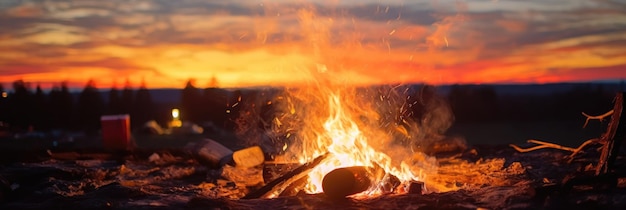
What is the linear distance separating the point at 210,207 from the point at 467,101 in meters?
33.3

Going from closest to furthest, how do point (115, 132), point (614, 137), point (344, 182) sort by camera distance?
point (614, 137) → point (344, 182) → point (115, 132)

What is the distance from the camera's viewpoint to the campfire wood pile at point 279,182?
19.8ft

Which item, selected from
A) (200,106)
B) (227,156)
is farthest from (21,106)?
(227,156)

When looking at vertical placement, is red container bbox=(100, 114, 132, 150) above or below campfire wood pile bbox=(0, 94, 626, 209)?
above

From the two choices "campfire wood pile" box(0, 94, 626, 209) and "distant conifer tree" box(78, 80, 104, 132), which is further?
"distant conifer tree" box(78, 80, 104, 132)

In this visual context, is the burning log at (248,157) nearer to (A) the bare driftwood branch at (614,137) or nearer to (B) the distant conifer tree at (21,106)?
(A) the bare driftwood branch at (614,137)

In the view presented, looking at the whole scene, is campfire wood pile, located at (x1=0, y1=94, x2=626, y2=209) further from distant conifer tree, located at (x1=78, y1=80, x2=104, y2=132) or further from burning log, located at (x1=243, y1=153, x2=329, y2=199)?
distant conifer tree, located at (x1=78, y1=80, x2=104, y2=132)

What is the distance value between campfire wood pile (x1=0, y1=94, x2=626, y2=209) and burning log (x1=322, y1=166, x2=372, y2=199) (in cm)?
8

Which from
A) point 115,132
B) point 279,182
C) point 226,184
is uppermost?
point 115,132

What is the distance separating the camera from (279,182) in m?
7.78

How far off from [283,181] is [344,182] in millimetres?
1139

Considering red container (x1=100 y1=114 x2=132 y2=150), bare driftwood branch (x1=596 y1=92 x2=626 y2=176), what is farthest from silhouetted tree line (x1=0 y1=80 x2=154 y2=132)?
bare driftwood branch (x1=596 y1=92 x2=626 y2=176)

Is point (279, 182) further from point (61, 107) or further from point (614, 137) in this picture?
point (61, 107)

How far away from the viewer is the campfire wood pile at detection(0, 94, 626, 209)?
603 centimetres
